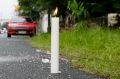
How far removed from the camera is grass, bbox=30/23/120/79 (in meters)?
9.28

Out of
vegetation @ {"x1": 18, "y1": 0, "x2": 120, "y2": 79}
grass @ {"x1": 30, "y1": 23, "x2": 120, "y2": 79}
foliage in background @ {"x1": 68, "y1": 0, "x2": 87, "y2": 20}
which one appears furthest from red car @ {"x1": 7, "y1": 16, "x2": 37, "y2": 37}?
grass @ {"x1": 30, "y1": 23, "x2": 120, "y2": 79}

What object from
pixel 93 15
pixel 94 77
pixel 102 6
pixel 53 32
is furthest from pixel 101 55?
pixel 93 15

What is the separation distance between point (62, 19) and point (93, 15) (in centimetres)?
777

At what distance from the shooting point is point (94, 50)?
544 inches

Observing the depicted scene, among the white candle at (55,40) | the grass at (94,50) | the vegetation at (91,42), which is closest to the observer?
the white candle at (55,40)

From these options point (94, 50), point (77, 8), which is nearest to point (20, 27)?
point (77, 8)

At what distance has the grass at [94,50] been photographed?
9.28m

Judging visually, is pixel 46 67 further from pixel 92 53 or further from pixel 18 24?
pixel 18 24

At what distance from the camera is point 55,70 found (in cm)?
734

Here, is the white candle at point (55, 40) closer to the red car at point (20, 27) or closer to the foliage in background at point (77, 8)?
the foliage in background at point (77, 8)

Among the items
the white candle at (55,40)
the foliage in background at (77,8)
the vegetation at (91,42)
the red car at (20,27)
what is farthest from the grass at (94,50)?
the red car at (20,27)

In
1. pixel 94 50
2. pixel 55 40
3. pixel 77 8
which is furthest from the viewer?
pixel 77 8

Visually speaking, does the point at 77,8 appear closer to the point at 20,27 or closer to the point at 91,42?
the point at 91,42

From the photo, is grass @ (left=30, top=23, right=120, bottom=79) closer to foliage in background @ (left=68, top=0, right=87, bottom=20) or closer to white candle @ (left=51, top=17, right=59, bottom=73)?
foliage in background @ (left=68, top=0, right=87, bottom=20)
